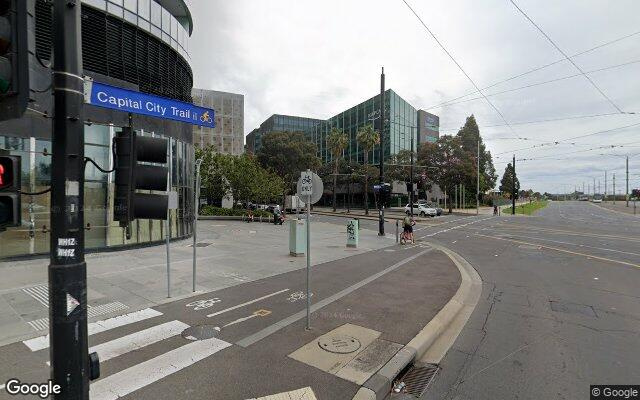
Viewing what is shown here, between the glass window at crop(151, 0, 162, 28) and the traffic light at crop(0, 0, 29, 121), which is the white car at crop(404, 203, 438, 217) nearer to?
the glass window at crop(151, 0, 162, 28)

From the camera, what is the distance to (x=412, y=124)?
2571 inches

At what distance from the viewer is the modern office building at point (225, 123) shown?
79.8m

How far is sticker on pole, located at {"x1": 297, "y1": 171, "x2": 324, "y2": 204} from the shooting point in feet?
19.6

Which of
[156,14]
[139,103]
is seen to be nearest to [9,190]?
[139,103]

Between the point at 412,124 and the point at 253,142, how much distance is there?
68395 mm

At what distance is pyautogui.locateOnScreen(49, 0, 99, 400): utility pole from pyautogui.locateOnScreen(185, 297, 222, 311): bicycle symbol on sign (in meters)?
4.31

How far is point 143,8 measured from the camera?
15.5 metres

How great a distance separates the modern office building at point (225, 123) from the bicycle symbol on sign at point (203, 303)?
250ft

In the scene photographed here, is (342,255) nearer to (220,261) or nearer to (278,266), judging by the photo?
(278,266)

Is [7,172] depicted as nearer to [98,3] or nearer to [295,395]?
[295,395]

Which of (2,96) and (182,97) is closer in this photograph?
(2,96)

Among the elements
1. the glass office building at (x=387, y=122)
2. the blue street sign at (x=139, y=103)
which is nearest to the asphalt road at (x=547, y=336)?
the blue street sign at (x=139, y=103)

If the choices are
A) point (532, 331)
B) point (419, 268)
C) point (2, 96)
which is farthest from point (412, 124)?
point (2, 96)

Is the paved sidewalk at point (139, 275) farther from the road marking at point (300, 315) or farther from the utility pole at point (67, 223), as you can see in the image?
the utility pole at point (67, 223)
